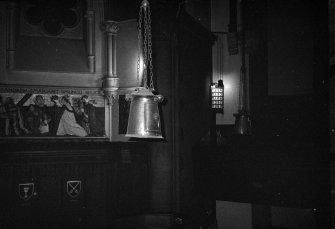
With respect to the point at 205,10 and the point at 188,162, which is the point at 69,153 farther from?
the point at 205,10

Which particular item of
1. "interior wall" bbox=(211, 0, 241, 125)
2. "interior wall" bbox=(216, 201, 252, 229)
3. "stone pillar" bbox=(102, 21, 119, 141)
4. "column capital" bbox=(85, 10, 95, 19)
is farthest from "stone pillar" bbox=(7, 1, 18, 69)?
"interior wall" bbox=(216, 201, 252, 229)

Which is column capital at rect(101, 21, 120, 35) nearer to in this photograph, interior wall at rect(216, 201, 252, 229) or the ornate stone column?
the ornate stone column

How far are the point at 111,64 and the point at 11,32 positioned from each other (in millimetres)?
2543

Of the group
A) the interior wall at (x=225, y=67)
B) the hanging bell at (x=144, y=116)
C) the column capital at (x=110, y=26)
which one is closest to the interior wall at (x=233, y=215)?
the interior wall at (x=225, y=67)

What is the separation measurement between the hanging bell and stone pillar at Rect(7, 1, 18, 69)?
5886 millimetres

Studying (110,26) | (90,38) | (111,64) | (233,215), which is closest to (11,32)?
(90,38)

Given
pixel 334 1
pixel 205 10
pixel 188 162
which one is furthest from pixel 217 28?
pixel 334 1

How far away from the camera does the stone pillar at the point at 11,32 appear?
9.75m

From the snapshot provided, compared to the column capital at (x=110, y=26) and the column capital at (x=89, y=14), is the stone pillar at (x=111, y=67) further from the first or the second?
the column capital at (x=89, y=14)

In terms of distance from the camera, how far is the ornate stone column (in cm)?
1021

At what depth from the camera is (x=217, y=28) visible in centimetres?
1123

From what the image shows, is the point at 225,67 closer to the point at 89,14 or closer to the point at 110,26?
the point at 110,26

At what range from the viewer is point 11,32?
32.3 feet

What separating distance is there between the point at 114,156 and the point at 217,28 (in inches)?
182
